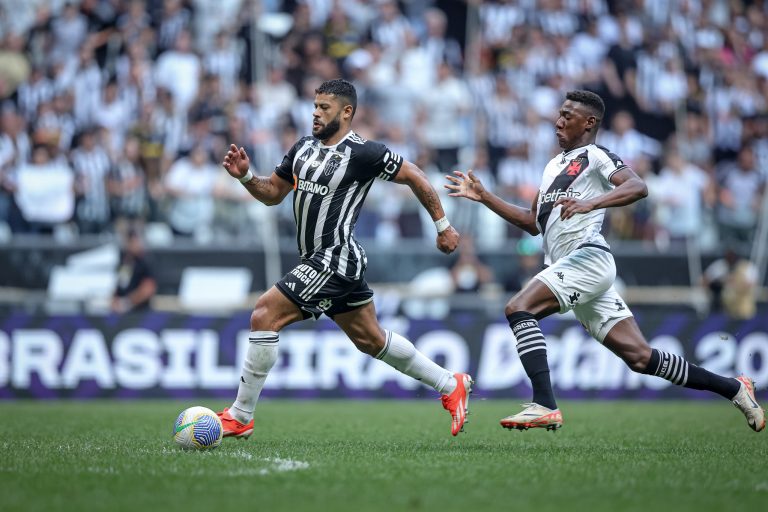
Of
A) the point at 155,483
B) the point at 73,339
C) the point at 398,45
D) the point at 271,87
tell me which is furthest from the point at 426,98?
the point at 155,483

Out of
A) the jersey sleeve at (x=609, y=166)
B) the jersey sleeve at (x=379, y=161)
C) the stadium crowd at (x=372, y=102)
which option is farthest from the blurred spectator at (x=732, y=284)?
the jersey sleeve at (x=379, y=161)

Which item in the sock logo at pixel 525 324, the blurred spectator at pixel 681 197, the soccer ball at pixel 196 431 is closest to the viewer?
the soccer ball at pixel 196 431

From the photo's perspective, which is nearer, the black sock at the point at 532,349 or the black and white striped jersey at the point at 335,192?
the black sock at the point at 532,349

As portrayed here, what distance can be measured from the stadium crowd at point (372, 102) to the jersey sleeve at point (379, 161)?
7.48 meters

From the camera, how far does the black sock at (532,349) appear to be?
775cm

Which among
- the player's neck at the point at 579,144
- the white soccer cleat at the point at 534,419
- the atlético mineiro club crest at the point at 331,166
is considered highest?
the player's neck at the point at 579,144

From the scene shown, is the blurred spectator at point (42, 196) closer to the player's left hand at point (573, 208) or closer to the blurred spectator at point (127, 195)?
the blurred spectator at point (127, 195)

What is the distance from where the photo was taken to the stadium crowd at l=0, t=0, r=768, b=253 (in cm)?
1565

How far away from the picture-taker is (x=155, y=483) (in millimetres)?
5824

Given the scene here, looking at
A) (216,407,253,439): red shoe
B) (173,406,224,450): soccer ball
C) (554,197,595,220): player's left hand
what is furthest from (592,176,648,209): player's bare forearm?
(173,406,224,450): soccer ball

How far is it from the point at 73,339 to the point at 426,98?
7131 mm

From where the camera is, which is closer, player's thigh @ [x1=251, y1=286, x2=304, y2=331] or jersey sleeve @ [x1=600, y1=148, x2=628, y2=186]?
player's thigh @ [x1=251, y1=286, x2=304, y2=331]

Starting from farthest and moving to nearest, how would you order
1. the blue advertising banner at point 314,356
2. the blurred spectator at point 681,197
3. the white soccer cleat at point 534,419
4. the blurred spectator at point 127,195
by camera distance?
the blurred spectator at point 681,197 < the blurred spectator at point 127,195 < the blue advertising banner at point 314,356 < the white soccer cleat at point 534,419

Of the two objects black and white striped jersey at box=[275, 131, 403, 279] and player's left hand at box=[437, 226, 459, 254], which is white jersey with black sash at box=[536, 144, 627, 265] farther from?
black and white striped jersey at box=[275, 131, 403, 279]
